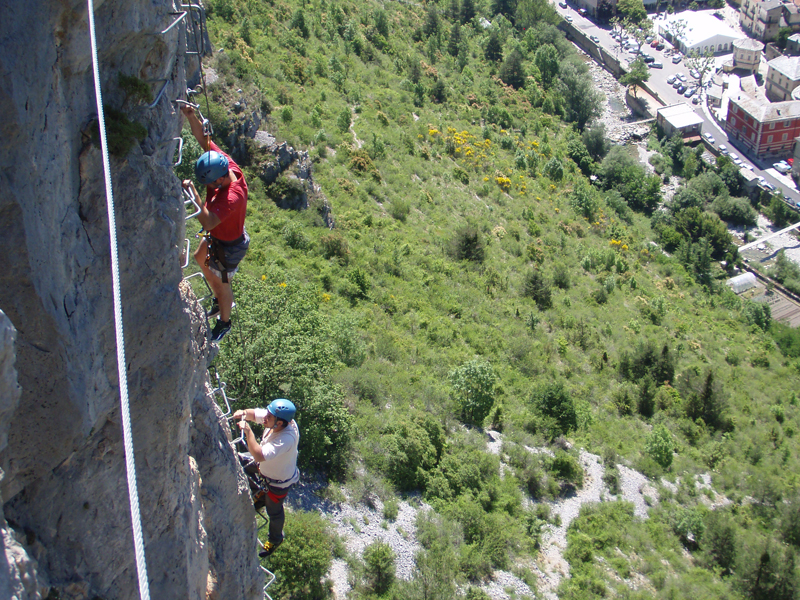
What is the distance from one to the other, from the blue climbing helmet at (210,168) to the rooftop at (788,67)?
81703 millimetres

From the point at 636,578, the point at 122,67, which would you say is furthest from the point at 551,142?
the point at 122,67

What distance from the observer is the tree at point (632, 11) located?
282 feet

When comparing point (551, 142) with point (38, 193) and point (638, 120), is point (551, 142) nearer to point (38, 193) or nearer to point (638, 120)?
point (638, 120)

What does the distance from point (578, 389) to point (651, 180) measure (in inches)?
1381

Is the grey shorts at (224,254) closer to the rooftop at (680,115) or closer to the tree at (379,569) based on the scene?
the tree at (379,569)

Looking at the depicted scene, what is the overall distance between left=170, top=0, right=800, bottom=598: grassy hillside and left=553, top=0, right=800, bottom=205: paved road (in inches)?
666

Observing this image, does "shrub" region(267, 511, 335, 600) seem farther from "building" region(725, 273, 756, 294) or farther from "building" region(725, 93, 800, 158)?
"building" region(725, 93, 800, 158)

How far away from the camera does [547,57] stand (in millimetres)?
61219

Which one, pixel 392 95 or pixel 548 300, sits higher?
pixel 392 95

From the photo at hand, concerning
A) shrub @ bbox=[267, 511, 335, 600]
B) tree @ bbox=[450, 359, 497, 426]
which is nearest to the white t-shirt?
shrub @ bbox=[267, 511, 335, 600]

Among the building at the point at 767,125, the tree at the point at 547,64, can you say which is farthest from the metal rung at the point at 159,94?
the building at the point at 767,125

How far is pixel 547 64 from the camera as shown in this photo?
60688mm

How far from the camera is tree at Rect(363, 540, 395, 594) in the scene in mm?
14328

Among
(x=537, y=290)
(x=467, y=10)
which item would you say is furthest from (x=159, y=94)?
(x=467, y=10)
